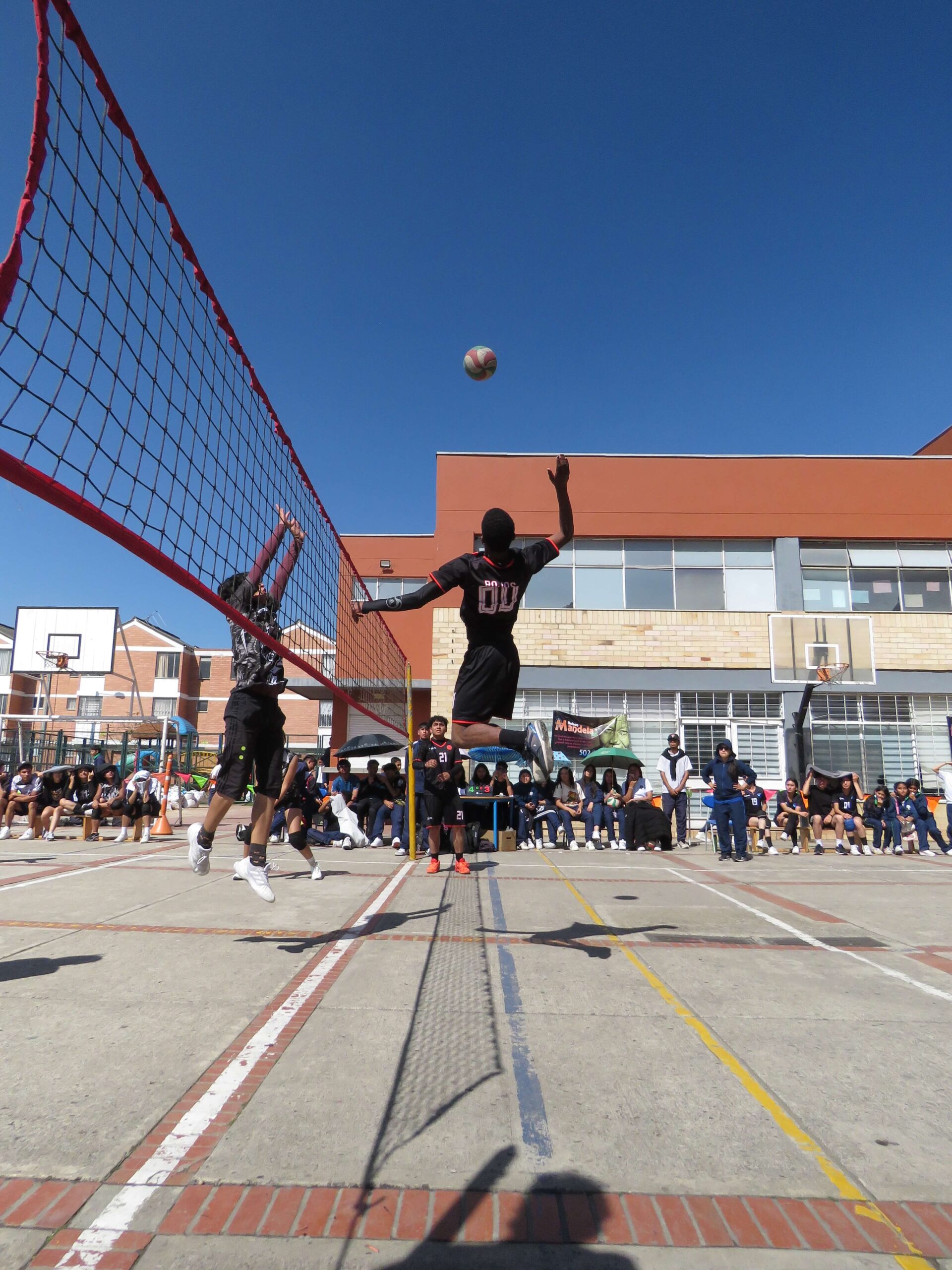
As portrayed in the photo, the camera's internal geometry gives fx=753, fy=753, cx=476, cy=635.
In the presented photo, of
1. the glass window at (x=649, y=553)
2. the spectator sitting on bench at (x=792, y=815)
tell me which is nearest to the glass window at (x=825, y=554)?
the glass window at (x=649, y=553)

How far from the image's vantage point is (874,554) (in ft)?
72.0

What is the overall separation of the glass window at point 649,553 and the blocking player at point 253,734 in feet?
57.8

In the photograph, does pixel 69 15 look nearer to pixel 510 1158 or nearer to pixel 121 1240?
pixel 121 1240

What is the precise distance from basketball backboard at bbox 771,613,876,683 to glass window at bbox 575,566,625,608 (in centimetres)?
432

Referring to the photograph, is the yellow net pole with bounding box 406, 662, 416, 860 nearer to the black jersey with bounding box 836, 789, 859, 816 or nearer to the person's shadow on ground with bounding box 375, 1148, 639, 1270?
the person's shadow on ground with bounding box 375, 1148, 639, 1270

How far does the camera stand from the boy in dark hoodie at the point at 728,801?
11.6 m

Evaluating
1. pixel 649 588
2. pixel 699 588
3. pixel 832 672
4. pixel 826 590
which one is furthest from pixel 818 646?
pixel 649 588

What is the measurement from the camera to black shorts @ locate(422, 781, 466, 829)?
9.61m

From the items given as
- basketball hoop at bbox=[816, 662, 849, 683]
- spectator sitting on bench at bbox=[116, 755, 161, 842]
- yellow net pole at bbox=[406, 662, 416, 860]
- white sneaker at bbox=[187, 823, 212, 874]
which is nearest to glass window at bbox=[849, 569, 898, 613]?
basketball hoop at bbox=[816, 662, 849, 683]

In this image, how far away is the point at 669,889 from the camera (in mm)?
Result: 8133

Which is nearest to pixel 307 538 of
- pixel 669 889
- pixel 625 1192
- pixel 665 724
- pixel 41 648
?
pixel 669 889

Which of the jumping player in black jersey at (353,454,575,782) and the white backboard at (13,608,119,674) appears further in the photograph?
the white backboard at (13,608,119,674)

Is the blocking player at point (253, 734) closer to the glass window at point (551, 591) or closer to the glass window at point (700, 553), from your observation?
the glass window at point (551, 591)

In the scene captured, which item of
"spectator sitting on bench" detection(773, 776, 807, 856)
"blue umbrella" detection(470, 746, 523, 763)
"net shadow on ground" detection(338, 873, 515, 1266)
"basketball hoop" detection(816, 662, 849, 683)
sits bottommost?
"net shadow on ground" detection(338, 873, 515, 1266)
